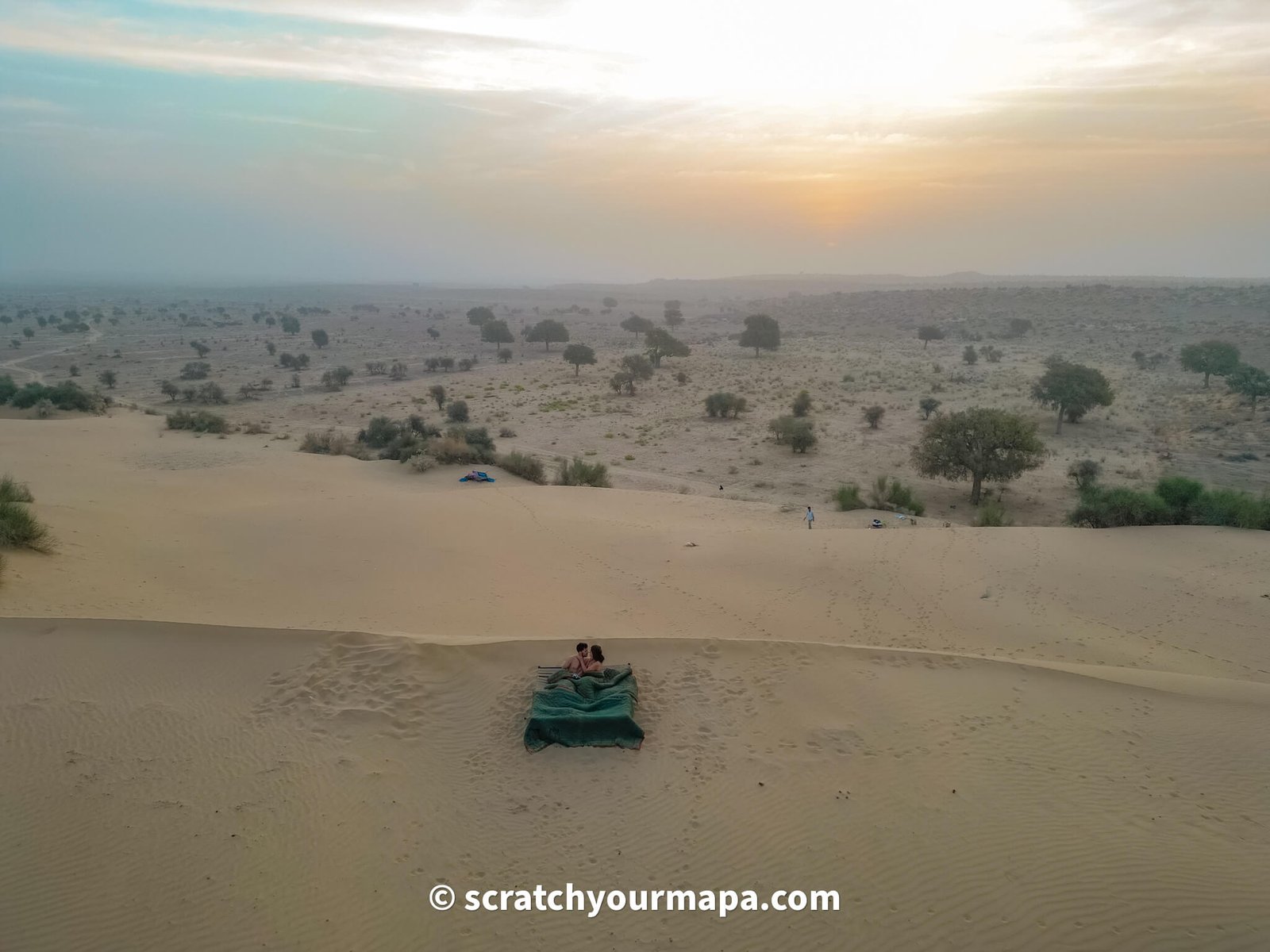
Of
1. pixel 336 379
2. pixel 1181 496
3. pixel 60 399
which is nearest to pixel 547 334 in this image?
pixel 336 379

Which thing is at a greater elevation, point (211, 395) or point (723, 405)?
point (723, 405)

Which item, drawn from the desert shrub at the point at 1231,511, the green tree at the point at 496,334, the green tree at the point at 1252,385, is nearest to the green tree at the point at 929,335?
the green tree at the point at 1252,385

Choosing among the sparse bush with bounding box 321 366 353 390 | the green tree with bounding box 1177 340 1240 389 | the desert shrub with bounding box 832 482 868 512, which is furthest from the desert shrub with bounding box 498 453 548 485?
the green tree with bounding box 1177 340 1240 389

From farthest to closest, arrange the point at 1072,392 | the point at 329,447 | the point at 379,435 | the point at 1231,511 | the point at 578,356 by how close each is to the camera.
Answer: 1. the point at 578,356
2. the point at 1072,392
3. the point at 379,435
4. the point at 329,447
5. the point at 1231,511

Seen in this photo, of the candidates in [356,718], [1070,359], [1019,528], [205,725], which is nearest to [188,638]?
[205,725]

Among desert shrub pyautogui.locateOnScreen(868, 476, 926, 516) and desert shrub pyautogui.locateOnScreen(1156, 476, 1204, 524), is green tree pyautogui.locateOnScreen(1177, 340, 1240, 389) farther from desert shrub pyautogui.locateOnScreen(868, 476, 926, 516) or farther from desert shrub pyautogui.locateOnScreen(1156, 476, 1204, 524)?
desert shrub pyautogui.locateOnScreen(1156, 476, 1204, 524)

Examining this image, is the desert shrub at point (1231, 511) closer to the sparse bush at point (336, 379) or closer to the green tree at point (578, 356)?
the green tree at point (578, 356)

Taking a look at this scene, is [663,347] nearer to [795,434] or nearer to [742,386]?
[742,386]

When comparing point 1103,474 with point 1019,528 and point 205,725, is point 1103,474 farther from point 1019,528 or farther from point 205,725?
point 205,725
